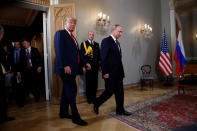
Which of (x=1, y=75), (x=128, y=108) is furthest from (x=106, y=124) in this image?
(x=1, y=75)

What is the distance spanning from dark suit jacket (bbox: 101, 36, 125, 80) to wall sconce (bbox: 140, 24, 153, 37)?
3.73 meters

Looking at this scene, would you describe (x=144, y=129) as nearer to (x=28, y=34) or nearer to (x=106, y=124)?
(x=106, y=124)

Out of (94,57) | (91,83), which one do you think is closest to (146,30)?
(94,57)

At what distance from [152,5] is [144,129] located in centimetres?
599

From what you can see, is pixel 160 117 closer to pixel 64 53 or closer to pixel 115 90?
pixel 115 90

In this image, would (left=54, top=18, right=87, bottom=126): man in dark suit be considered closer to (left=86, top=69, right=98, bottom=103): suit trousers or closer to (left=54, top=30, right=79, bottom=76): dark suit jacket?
(left=54, top=30, right=79, bottom=76): dark suit jacket

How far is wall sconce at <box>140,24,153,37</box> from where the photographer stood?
5742 millimetres

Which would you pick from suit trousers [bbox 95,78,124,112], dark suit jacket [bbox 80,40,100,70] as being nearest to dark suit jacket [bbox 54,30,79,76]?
suit trousers [bbox 95,78,124,112]

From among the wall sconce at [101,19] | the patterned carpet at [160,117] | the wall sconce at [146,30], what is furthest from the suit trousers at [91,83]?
the wall sconce at [146,30]

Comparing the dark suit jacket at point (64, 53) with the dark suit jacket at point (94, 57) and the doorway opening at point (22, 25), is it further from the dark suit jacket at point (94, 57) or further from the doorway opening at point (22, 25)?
the doorway opening at point (22, 25)

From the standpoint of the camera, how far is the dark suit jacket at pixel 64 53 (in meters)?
2.06

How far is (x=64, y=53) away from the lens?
6.82 ft

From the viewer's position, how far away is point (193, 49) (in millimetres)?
7023

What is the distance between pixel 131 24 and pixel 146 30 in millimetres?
803
